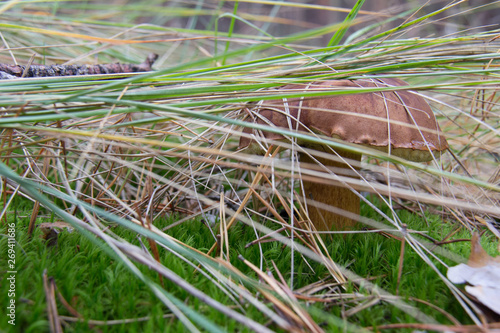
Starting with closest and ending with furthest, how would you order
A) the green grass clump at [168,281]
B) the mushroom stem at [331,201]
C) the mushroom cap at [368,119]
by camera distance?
the green grass clump at [168,281]
the mushroom cap at [368,119]
the mushroom stem at [331,201]

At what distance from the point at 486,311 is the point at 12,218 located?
1.49 meters

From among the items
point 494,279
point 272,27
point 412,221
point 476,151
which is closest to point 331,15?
point 272,27

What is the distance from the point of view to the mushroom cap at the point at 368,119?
3.44 ft

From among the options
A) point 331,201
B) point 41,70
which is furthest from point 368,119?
point 41,70

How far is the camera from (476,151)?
1.96 meters

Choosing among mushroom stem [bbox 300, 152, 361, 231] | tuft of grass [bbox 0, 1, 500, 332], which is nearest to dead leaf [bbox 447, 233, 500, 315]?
tuft of grass [bbox 0, 1, 500, 332]

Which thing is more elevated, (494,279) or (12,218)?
(494,279)

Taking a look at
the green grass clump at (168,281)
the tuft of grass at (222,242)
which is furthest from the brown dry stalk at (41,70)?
the green grass clump at (168,281)

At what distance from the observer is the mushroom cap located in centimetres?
105

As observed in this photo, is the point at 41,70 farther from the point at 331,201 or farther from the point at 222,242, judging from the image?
the point at 331,201

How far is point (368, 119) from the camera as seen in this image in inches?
41.6

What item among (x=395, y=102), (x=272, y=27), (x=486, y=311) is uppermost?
(x=272, y=27)

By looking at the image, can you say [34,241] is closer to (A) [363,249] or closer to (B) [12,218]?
(B) [12,218]

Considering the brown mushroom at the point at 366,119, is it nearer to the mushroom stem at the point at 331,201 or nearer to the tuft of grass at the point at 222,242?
the tuft of grass at the point at 222,242
